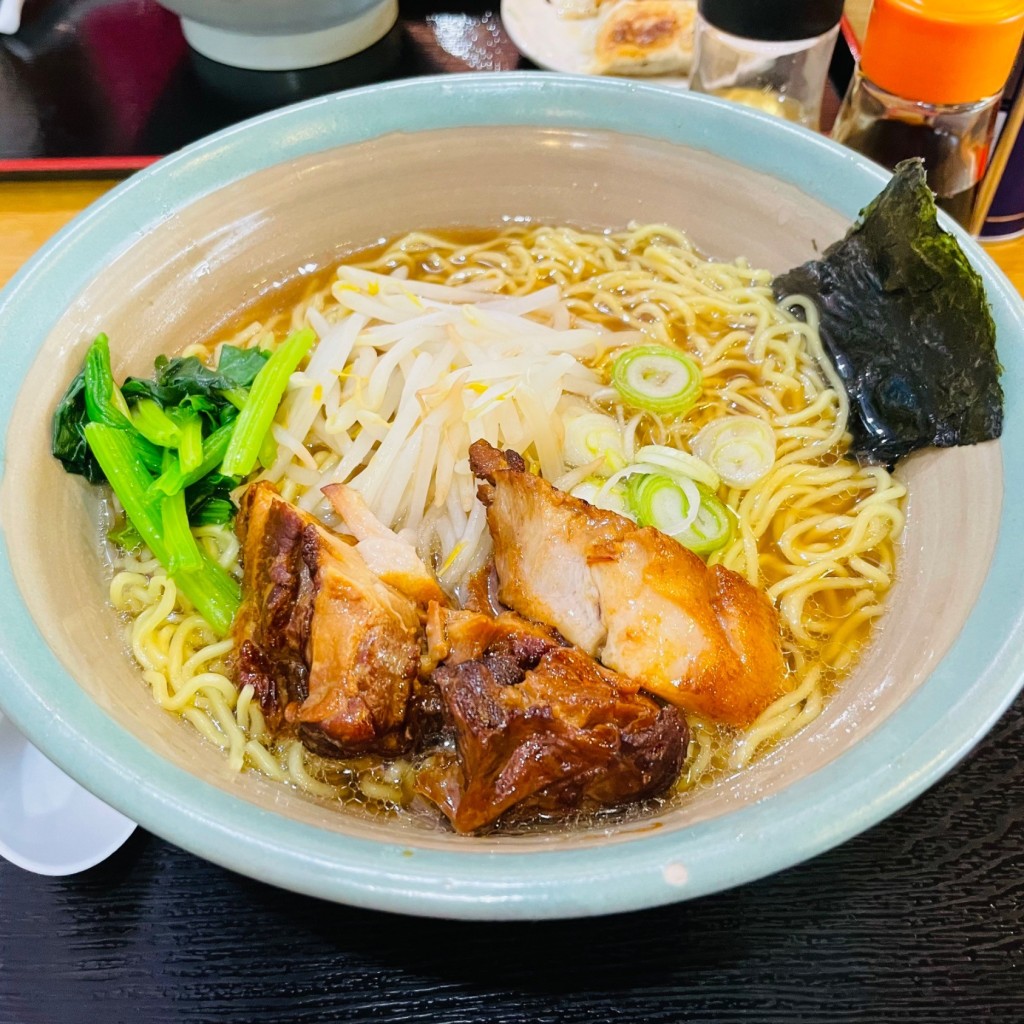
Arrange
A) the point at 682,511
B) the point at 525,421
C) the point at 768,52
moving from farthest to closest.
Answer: the point at 768,52, the point at 525,421, the point at 682,511

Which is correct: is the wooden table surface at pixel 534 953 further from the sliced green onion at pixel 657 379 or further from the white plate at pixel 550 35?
the white plate at pixel 550 35

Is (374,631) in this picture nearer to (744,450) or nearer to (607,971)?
(607,971)

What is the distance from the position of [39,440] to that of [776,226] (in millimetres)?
1848

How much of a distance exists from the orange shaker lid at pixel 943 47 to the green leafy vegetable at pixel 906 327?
1.27 ft

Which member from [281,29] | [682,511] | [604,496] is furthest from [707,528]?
[281,29]

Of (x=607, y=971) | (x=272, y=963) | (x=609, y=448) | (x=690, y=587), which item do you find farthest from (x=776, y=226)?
(x=272, y=963)

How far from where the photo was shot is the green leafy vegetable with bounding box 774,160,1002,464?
1741mm

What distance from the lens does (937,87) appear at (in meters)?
2.08

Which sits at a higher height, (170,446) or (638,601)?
(638,601)

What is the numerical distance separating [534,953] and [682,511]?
3.04 feet

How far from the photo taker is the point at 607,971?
149 centimetres

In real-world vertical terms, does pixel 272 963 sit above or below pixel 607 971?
below

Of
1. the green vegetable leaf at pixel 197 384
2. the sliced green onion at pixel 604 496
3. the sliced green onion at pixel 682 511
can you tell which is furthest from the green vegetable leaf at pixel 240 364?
the sliced green onion at pixel 682 511

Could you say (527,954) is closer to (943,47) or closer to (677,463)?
(677,463)
